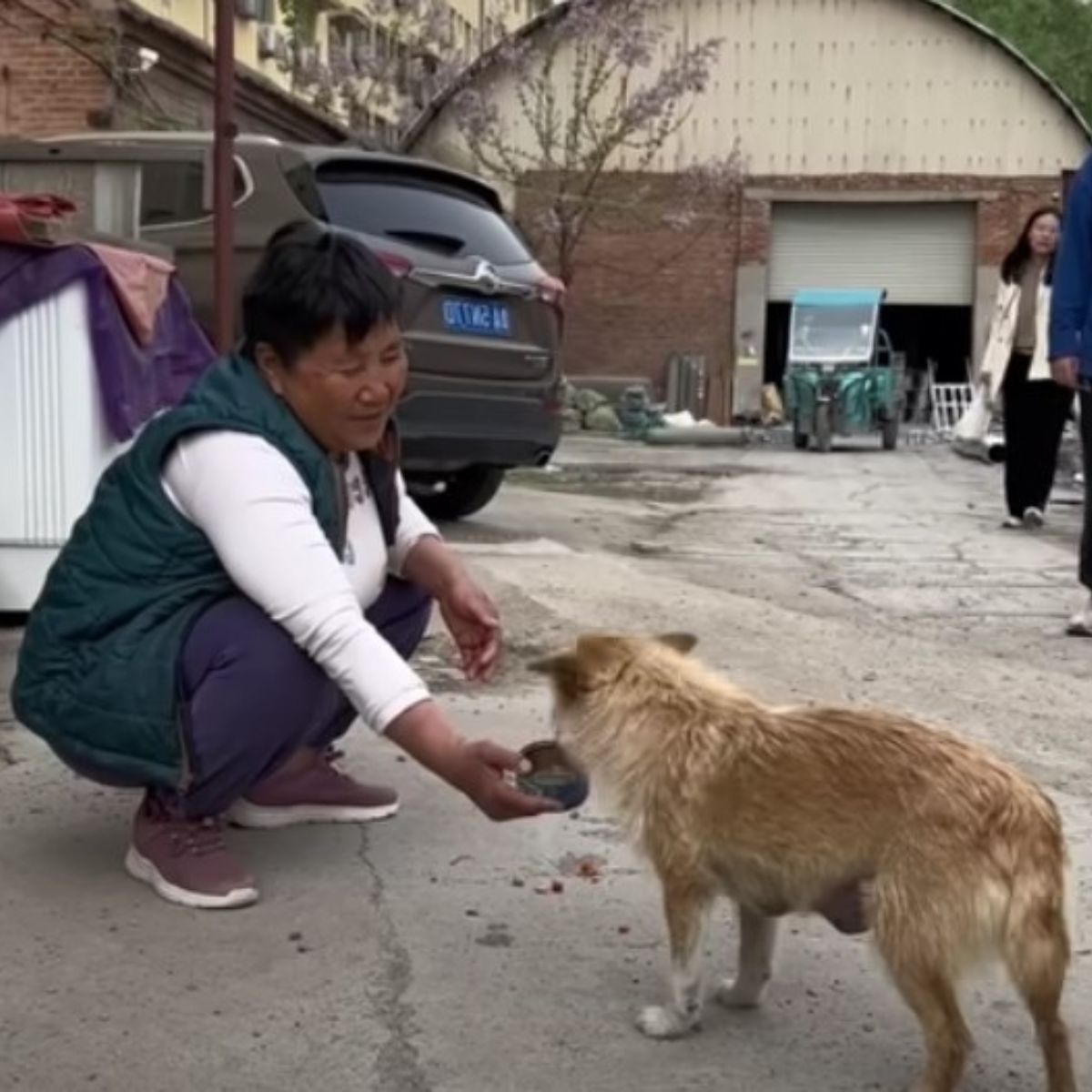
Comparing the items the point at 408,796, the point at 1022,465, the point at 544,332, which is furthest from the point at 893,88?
the point at 408,796

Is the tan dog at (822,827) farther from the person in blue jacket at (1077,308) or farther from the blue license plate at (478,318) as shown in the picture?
the blue license plate at (478,318)

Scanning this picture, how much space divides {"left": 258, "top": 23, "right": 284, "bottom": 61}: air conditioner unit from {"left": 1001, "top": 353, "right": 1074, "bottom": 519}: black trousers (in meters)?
14.4

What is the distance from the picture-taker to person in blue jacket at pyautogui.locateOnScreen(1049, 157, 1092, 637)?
675cm

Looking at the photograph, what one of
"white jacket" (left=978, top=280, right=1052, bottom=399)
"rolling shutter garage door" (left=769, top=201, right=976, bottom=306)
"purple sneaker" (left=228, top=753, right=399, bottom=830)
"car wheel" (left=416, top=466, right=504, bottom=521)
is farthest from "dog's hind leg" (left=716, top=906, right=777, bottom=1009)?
"rolling shutter garage door" (left=769, top=201, right=976, bottom=306)

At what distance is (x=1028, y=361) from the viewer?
10.7 m

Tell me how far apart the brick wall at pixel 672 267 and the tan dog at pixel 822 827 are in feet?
82.4

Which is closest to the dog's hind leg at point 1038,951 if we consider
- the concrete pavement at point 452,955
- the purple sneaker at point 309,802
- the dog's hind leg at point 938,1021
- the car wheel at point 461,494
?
the dog's hind leg at point 938,1021

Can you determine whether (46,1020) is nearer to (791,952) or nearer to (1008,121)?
(791,952)

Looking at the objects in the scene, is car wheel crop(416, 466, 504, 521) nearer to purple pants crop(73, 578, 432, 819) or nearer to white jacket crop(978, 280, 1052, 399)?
white jacket crop(978, 280, 1052, 399)

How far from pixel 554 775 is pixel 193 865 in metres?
0.98

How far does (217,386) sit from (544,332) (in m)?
5.90

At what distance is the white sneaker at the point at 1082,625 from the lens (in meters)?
7.03

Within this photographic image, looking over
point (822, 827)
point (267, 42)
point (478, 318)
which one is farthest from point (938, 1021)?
point (267, 42)

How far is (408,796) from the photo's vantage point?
14.4 ft
